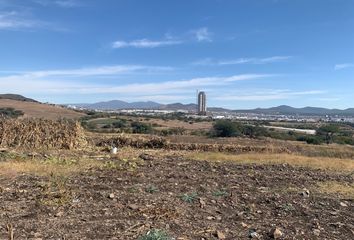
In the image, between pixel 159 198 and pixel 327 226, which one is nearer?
pixel 327 226

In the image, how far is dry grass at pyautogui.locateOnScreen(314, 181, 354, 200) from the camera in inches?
449

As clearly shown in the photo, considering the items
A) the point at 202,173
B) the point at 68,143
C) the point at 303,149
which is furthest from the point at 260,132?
the point at 202,173

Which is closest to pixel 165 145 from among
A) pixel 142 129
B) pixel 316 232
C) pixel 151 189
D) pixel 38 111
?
pixel 151 189

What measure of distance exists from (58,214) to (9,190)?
2548 mm

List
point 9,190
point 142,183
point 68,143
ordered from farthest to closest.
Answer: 1. point 68,143
2. point 142,183
3. point 9,190

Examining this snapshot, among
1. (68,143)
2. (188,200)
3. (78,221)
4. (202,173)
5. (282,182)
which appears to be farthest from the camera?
(68,143)

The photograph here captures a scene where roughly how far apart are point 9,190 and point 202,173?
5.60m

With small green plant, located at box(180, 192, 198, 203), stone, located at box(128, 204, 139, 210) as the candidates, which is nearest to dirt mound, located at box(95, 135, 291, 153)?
small green plant, located at box(180, 192, 198, 203)

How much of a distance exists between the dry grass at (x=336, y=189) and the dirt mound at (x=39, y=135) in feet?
Answer: 42.2

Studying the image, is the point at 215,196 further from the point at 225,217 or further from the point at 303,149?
the point at 303,149

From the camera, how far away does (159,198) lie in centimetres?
912

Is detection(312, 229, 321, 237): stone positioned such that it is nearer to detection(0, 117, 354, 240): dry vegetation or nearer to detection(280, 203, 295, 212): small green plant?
detection(0, 117, 354, 240): dry vegetation

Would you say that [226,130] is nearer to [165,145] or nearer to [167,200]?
[165,145]

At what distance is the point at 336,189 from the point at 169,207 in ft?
18.7
